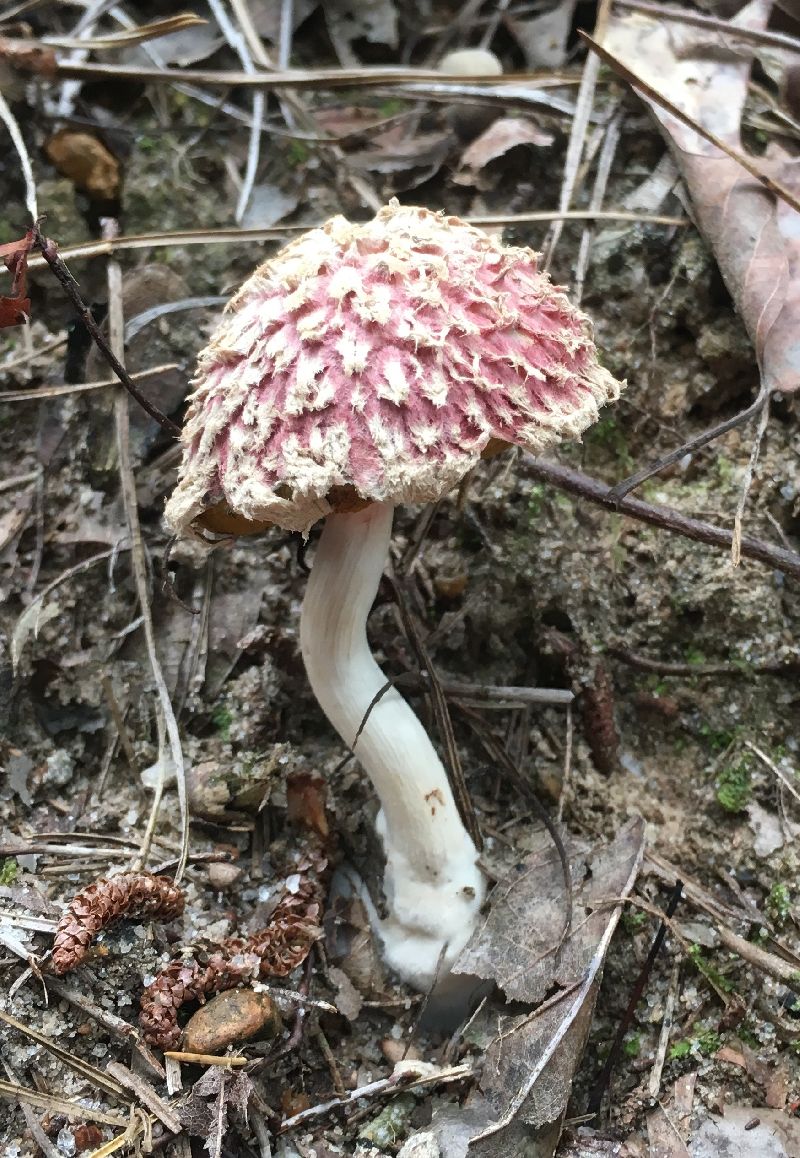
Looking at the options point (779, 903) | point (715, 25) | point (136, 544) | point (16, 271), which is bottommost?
point (779, 903)

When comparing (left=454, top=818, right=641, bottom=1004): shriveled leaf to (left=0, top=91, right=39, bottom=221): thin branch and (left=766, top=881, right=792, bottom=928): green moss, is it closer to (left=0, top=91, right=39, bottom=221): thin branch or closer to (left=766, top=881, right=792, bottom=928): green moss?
(left=766, top=881, right=792, bottom=928): green moss

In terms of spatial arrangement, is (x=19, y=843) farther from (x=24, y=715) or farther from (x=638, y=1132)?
(x=638, y=1132)

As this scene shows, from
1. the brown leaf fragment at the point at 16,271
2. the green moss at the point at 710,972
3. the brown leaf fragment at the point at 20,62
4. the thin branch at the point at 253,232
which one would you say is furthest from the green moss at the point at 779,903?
the brown leaf fragment at the point at 20,62

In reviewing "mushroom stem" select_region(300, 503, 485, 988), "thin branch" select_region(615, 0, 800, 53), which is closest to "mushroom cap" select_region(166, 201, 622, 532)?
"mushroom stem" select_region(300, 503, 485, 988)

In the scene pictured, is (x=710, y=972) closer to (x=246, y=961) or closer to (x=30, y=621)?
(x=246, y=961)

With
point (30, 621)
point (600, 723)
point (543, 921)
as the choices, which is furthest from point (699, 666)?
point (30, 621)

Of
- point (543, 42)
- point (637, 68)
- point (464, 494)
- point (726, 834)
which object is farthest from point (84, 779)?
point (543, 42)

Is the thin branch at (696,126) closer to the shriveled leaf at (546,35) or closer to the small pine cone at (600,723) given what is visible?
the shriveled leaf at (546,35)
